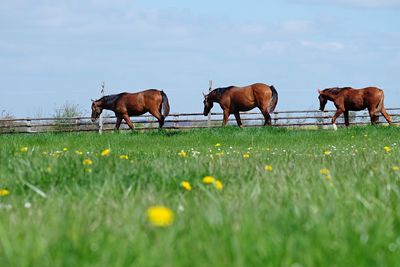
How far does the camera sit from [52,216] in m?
3.24

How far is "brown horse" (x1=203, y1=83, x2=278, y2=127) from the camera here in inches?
1130

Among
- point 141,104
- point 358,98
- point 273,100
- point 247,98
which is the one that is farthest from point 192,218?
point 141,104

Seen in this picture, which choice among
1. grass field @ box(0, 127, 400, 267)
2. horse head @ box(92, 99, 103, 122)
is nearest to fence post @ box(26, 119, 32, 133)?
horse head @ box(92, 99, 103, 122)

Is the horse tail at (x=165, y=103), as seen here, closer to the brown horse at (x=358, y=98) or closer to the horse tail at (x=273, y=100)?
the horse tail at (x=273, y=100)

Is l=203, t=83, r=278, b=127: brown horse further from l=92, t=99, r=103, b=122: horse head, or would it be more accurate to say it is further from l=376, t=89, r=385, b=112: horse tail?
l=92, t=99, r=103, b=122: horse head

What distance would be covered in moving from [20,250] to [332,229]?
4.31ft

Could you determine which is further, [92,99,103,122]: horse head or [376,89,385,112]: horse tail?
[92,99,103,122]: horse head

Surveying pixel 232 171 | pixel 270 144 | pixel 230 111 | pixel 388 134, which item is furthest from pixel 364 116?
pixel 232 171

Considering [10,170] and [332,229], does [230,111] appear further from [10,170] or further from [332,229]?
[332,229]

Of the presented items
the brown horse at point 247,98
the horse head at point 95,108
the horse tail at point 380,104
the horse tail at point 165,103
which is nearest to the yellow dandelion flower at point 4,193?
the brown horse at point 247,98

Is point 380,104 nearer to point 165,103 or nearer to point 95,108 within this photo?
point 165,103

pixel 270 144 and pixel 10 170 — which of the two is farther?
pixel 270 144

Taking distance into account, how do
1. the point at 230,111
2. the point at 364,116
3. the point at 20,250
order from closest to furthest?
the point at 20,250 → the point at 230,111 → the point at 364,116

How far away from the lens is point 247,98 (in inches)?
1142
